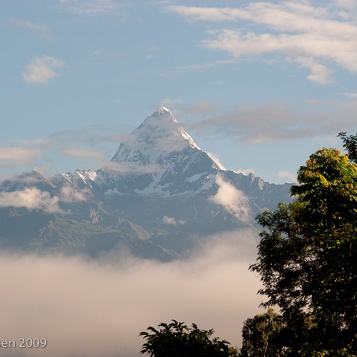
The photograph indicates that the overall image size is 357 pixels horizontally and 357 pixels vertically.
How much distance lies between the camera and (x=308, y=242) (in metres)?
52.5

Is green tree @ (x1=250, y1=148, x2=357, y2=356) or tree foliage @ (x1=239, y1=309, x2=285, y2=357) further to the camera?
tree foliage @ (x1=239, y1=309, x2=285, y2=357)

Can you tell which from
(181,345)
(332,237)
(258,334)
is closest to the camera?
(332,237)

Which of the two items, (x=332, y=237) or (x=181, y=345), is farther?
(x=181, y=345)

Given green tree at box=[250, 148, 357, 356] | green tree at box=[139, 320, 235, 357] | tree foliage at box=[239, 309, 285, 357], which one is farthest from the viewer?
tree foliage at box=[239, 309, 285, 357]

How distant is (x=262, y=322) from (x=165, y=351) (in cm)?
4142

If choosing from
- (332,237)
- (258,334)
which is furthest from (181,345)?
(258,334)

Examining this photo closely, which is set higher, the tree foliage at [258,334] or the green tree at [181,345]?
the tree foliage at [258,334]

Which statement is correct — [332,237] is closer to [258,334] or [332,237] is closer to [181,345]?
[181,345]

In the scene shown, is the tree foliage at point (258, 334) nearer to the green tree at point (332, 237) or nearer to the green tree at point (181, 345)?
the green tree at point (332, 237)

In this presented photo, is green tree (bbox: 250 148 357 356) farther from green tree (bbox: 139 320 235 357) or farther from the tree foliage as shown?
the tree foliage

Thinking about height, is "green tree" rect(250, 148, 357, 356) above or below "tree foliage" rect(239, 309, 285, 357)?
below

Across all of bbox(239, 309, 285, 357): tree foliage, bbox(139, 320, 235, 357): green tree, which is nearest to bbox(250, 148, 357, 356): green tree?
bbox(139, 320, 235, 357): green tree

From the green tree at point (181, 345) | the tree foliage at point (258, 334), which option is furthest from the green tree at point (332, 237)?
the tree foliage at point (258, 334)

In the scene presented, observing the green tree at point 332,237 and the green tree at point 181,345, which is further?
the green tree at point 181,345
